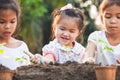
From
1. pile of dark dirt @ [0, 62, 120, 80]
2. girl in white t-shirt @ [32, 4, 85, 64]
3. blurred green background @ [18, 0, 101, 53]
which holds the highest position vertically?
blurred green background @ [18, 0, 101, 53]

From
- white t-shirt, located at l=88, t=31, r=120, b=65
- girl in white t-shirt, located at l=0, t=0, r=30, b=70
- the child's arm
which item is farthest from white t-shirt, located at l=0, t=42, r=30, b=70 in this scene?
white t-shirt, located at l=88, t=31, r=120, b=65

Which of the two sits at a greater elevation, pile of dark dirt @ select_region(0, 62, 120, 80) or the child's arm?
the child's arm

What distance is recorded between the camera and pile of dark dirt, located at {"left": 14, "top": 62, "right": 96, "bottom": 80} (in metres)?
4.73

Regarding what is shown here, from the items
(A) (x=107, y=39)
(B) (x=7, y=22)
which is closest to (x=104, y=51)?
(A) (x=107, y=39)

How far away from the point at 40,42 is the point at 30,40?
0.40 m

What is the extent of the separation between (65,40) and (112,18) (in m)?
0.67

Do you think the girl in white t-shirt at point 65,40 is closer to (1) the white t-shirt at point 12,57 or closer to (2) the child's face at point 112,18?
(1) the white t-shirt at point 12,57

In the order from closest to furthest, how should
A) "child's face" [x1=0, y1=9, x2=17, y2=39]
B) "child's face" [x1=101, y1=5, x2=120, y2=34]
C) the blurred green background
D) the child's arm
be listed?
"child's face" [x1=0, y1=9, x2=17, y2=39], "child's face" [x1=101, y1=5, x2=120, y2=34], the child's arm, the blurred green background

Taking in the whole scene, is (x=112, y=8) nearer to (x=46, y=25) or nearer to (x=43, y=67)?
(x=43, y=67)

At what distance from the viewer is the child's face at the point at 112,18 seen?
616 centimetres

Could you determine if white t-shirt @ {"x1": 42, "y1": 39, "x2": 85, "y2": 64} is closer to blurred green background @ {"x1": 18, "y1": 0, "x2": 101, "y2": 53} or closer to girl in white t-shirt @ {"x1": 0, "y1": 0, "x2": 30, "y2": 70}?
girl in white t-shirt @ {"x1": 0, "y1": 0, "x2": 30, "y2": 70}

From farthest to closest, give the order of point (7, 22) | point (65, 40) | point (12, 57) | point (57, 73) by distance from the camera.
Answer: point (65, 40) → point (12, 57) → point (7, 22) → point (57, 73)

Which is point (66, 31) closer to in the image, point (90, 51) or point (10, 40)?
point (90, 51)

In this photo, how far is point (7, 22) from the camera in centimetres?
598
